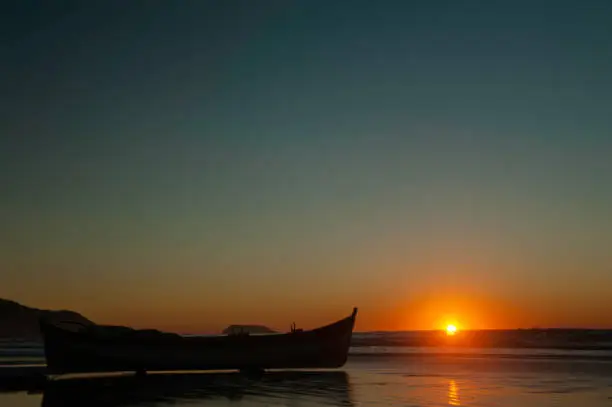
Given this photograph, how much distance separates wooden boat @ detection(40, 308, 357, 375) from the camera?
45562 millimetres

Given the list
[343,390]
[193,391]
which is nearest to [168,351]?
[193,391]

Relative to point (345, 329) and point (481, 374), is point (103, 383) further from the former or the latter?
point (481, 374)

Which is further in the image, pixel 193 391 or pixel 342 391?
pixel 193 391

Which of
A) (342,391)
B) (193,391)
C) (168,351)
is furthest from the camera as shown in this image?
(168,351)

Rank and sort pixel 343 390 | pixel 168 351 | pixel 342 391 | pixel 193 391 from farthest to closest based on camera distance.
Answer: pixel 168 351 → pixel 193 391 → pixel 343 390 → pixel 342 391

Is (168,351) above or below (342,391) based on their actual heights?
above

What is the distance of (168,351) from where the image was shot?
46.5 metres

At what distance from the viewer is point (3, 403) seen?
1124 inches

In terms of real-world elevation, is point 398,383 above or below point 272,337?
below

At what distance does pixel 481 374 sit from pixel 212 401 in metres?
20.7

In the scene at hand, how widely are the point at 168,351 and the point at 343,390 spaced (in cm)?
1776

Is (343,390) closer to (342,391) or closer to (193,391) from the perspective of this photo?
(342,391)

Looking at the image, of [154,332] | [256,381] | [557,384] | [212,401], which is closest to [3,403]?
[212,401]

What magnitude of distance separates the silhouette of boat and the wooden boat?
83.1 inches
